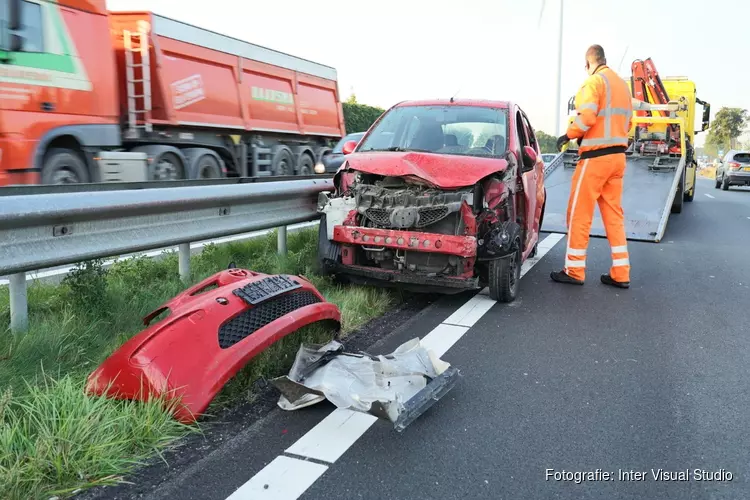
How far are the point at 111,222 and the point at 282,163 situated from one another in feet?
35.6

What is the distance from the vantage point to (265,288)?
3.21 metres

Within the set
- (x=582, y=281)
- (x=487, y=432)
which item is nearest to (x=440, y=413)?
(x=487, y=432)

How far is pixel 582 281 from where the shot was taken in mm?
6172

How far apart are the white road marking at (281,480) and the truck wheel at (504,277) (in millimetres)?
2927

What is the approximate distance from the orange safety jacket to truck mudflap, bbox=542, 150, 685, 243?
2.36 meters

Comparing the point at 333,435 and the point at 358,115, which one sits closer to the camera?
the point at 333,435

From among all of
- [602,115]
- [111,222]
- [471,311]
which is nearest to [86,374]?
[111,222]

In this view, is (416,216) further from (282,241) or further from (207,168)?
(207,168)

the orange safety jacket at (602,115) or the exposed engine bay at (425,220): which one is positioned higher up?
the orange safety jacket at (602,115)

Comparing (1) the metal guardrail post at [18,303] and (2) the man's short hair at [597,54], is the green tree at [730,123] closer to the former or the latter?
(2) the man's short hair at [597,54]

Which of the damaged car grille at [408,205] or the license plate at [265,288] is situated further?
the damaged car grille at [408,205]

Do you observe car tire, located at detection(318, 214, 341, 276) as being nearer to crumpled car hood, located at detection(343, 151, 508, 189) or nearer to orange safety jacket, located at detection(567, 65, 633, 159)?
crumpled car hood, located at detection(343, 151, 508, 189)

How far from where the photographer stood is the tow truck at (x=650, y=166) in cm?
899

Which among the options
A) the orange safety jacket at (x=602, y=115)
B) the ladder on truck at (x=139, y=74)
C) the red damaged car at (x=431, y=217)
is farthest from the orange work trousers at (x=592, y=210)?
the ladder on truck at (x=139, y=74)
